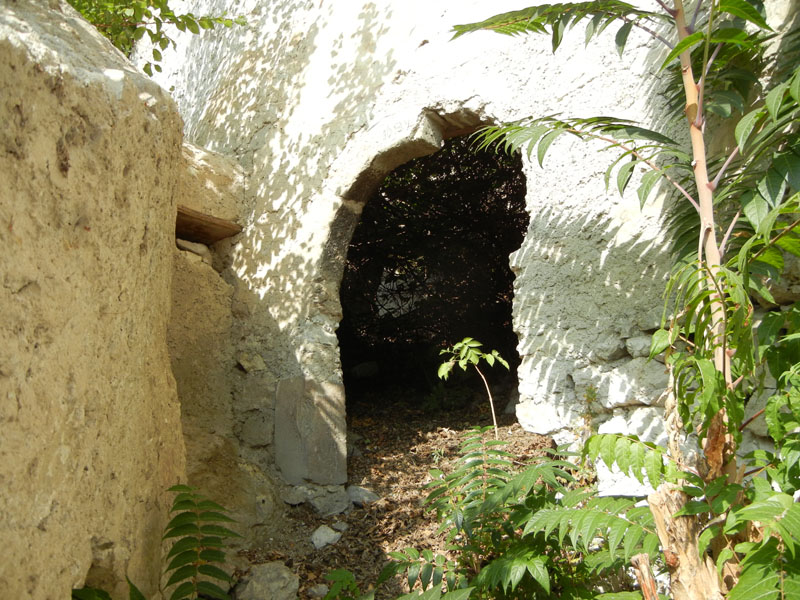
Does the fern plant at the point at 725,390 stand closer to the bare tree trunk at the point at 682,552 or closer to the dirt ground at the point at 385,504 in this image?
the bare tree trunk at the point at 682,552

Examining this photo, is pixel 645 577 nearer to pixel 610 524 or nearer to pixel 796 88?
pixel 610 524

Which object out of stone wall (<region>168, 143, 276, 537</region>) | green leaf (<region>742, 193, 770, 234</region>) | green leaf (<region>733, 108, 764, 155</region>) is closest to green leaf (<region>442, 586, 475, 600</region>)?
green leaf (<region>742, 193, 770, 234</region>)

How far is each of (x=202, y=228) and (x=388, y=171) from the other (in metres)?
1.26

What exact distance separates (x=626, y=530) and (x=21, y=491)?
5.23 feet

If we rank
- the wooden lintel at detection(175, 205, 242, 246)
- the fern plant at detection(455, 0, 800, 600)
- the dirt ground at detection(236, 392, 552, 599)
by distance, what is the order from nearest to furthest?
1. the fern plant at detection(455, 0, 800, 600)
2. the dirt ground at detection(236, 392, 552, 599)
3. the wooden lintel at detection(175, 205, 242, 246)

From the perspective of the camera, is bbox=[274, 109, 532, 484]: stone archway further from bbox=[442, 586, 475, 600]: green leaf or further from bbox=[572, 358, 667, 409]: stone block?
bbox=[442, 586, 475, 600]: green leaf

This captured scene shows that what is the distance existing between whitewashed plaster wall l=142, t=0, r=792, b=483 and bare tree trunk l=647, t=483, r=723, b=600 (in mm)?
1193

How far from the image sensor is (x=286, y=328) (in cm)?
409

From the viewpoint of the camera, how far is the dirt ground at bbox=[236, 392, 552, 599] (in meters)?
3.38

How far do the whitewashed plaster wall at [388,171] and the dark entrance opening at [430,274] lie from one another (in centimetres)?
174

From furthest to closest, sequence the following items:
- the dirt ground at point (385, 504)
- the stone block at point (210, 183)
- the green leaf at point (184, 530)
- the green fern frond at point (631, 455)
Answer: the stone block at point (210, 183)
the dirt ground at point (385, 504)
the green leaf at point (184, 530)
the green fern frond at point (631, 455)

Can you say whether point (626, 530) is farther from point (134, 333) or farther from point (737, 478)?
point (134, 333)

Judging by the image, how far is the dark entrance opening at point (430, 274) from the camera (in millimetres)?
5848

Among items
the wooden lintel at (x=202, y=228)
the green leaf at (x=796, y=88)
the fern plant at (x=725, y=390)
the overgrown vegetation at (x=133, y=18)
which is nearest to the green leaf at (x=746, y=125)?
the fern plant at (x=725, y=390)
